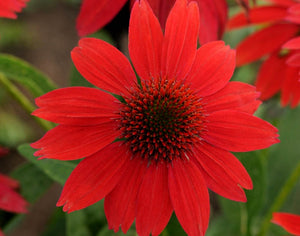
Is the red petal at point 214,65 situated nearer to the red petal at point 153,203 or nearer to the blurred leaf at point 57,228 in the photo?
the red petal at point 153,203

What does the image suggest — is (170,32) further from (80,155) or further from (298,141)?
(298,141)

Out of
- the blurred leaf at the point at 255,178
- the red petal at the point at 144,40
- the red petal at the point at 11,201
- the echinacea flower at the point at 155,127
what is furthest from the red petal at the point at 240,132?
the red petal at the point at 11,201

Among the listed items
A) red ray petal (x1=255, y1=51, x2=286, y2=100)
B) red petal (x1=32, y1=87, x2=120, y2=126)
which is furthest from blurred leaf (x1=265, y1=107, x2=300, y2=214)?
red petal (x1=32, y1=87, x2=120, y2=126)

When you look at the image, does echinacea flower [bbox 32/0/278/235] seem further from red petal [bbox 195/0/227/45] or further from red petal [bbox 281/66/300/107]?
red petal [bbox 281/66/300/107]

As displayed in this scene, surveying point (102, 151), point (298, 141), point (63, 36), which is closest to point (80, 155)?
point (102, 151)

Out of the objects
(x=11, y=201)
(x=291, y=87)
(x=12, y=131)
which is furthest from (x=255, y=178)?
(x=12, y=131)

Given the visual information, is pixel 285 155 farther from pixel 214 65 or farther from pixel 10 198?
pixel 10 198
